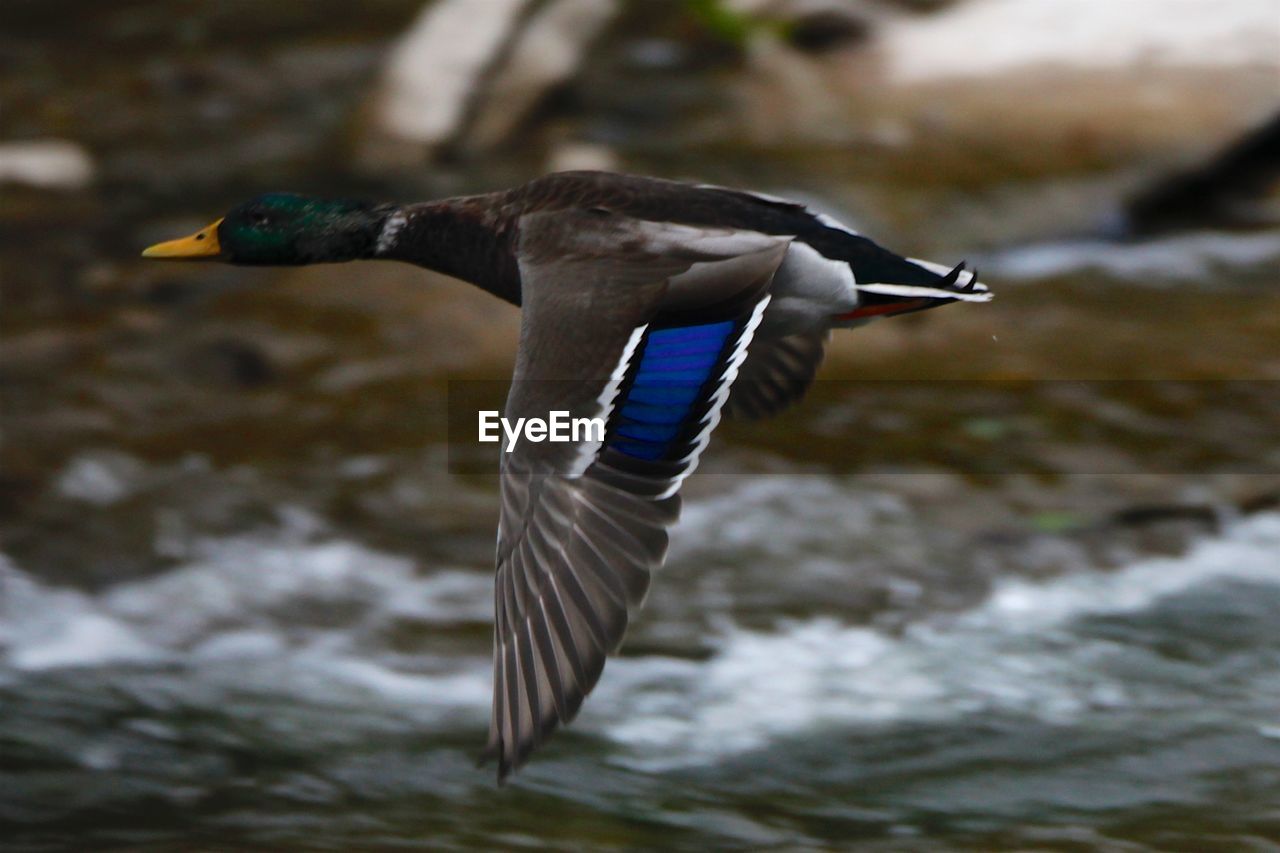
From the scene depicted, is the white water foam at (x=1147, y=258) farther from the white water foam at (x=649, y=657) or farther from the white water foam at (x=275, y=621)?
the white water foam at (x=275, y=621)

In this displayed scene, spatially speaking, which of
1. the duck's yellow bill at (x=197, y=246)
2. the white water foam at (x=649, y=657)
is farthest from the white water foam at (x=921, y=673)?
the duck's yellow bill at (x=197, y=246)

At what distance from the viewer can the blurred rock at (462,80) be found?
323 inches

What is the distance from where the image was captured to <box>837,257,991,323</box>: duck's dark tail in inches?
145

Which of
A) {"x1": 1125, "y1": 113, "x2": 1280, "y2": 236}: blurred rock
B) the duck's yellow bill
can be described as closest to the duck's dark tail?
the duck's yellow bill

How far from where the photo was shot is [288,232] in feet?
14.2

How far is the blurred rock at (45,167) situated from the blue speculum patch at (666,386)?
17.8ft

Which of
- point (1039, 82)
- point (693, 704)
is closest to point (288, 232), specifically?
point (693, 704)

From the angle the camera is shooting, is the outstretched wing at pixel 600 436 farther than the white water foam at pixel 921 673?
No

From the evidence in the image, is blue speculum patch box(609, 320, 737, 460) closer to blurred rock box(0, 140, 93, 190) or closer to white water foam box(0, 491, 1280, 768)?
white water foam box(0, 491, 1280, 768)

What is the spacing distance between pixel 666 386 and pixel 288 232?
126 centimetres

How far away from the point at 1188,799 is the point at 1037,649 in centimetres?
103

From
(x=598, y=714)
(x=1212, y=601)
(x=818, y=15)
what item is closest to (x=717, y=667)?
(x=598, y=714)

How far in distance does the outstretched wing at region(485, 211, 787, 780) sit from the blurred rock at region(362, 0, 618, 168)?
4557mm

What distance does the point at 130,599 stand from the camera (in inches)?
215
